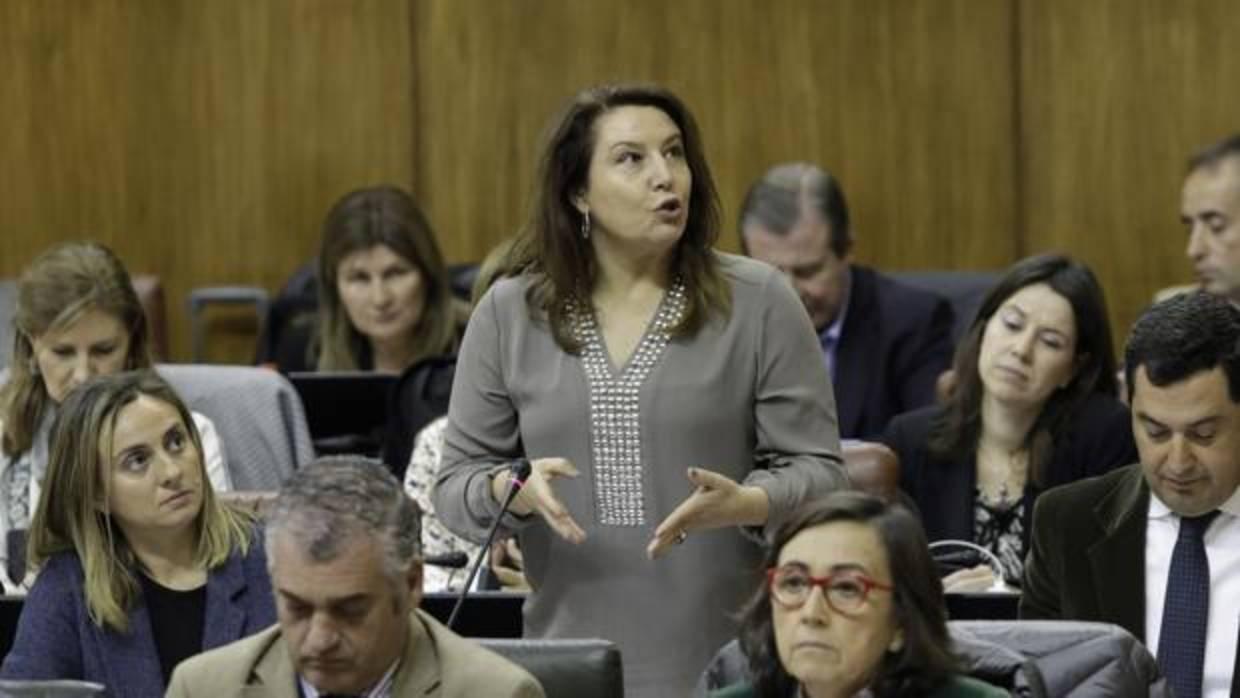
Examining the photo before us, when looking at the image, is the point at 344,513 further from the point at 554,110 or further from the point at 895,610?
the point at 554,110

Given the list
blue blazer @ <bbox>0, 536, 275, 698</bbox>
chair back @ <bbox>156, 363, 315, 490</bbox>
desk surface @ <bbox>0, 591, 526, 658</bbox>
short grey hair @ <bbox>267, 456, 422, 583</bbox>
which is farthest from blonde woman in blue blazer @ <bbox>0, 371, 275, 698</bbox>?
chair back @ <bbox>156, 363, 315, 490</bbox>

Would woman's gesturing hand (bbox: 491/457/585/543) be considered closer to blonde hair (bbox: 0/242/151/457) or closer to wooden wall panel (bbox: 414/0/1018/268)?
blonde hair (bbox: 0/242/151/457)

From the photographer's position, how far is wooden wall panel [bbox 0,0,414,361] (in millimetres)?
7688

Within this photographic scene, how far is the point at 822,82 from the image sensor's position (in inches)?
297

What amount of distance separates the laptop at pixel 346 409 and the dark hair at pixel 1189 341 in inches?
91.9

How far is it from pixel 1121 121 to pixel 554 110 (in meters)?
1.51

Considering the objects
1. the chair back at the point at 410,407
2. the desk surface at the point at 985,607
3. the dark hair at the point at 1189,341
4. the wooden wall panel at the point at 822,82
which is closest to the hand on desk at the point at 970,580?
the desk surface at the point at 985,607

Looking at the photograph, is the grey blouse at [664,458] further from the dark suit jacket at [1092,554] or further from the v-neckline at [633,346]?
the dark suit jacket at [1092,554]

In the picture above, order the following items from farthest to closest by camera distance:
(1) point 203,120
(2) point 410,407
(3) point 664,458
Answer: (1) point 203,120, (2) point 410,407, (3) point 664,458

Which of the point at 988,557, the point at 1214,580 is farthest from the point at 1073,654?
the point at 988,557

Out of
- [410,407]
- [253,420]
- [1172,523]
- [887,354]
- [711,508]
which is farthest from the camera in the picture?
[887,354]

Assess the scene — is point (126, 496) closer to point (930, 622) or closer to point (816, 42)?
point (930, 622)

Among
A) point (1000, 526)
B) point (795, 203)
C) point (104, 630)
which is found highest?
point (795, 203)

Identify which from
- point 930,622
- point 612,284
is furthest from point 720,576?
point 930,622
